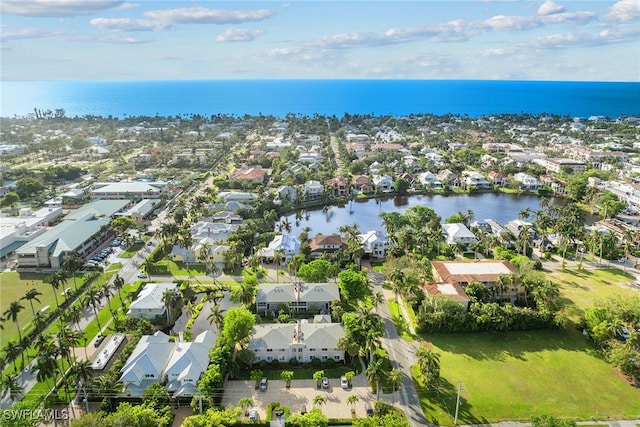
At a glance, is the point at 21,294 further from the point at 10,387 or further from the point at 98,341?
the point at 10,387

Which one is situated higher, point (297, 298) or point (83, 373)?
point (83, 373)

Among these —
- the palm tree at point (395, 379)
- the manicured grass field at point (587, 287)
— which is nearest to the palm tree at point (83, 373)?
the palm tree at point (395, 379)

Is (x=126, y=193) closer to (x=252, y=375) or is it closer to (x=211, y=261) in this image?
(x=211, y=261)

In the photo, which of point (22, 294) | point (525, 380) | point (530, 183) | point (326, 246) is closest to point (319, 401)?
point (525, 380)

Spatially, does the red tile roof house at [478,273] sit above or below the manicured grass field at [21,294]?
above

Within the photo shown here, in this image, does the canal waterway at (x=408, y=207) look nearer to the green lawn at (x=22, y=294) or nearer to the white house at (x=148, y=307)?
the white house at (x=148, y=307)

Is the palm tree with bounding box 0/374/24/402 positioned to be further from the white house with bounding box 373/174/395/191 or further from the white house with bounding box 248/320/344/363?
the white house with bounding box 373/174/395/191
